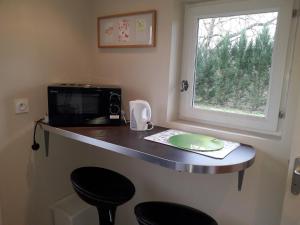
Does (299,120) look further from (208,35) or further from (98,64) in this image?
(98,64)

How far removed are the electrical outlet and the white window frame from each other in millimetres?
1076

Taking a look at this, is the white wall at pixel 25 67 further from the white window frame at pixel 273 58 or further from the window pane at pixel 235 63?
the window pane at pixel 235 63

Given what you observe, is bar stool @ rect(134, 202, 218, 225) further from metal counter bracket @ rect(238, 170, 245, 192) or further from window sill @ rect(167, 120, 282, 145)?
window sill @ rect(167, 120, 282, 145)

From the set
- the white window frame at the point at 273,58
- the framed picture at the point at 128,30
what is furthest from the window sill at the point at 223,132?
the framed picture at the point at 128,30

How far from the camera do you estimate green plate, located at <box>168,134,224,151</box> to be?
124 cm

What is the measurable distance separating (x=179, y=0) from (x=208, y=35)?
0.29 metres

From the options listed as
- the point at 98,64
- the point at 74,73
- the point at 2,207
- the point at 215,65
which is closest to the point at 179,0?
the point at 215,65

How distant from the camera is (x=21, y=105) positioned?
1654mm

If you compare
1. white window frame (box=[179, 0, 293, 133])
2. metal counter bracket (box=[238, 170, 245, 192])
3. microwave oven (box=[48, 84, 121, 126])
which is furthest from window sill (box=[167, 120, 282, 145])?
microwave oven (box=[48, 84, 121, 126])

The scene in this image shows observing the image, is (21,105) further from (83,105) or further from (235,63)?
(235,63)

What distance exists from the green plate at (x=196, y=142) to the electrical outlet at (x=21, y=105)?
3.42 ft

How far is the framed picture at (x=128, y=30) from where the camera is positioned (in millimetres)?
1646

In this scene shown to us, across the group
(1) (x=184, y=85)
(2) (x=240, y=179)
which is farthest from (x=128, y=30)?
(2) (x=240, y=179)

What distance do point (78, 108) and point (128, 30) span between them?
67cm
